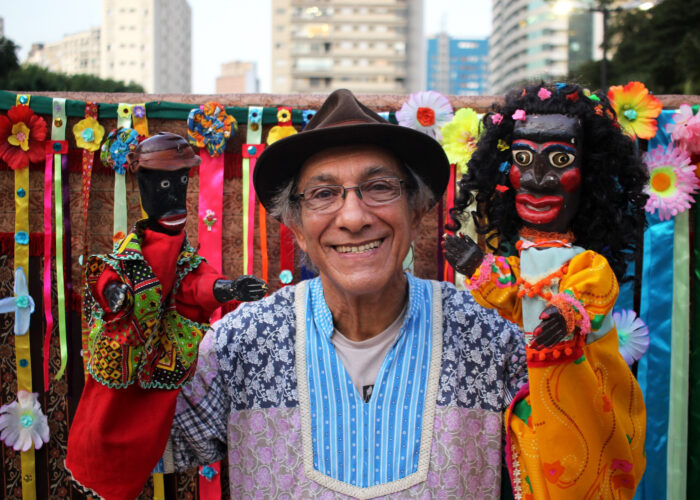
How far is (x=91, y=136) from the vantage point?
8.74ft

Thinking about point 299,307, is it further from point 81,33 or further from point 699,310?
point 81,33

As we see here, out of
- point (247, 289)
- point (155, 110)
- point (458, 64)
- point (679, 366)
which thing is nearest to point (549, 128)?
point (247, 289)

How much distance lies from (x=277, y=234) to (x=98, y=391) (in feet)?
4.61

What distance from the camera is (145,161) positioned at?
→ 162 cm

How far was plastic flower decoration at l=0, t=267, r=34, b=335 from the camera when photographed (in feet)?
8.87

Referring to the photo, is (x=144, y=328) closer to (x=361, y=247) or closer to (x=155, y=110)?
(x=361, y=247)

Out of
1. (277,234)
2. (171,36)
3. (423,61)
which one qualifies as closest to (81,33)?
(171,36)

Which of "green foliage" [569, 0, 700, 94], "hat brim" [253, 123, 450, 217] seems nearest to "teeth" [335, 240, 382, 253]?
"hat brim" [253, 123, 450, 217]

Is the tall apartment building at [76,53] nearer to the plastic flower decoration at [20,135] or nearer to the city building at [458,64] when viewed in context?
the city building at [458,64]

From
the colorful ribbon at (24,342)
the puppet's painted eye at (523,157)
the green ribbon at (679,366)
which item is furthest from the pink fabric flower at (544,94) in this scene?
the colorful ribbon at (24,342)

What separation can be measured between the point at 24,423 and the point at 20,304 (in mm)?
567

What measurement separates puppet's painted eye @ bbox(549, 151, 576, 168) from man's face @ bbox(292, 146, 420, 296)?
1.56 feet

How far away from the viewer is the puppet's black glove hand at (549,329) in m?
1.43

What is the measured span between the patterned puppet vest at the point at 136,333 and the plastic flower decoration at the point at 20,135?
140cm
